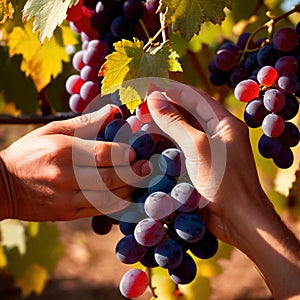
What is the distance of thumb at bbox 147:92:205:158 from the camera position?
3.10 ft

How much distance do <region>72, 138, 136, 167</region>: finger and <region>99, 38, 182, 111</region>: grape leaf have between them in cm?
7

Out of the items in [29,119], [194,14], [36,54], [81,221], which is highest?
[194,14]

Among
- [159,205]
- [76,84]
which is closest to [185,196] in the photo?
[159,205]

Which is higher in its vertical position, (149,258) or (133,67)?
(133,67)

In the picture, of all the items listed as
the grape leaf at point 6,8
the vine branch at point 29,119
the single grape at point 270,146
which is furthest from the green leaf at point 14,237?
the single grape at point 270,146

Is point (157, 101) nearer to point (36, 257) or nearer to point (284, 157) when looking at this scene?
point (284, 157)

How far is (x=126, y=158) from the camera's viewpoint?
3.18 ft

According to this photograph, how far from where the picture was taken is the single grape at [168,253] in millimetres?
926

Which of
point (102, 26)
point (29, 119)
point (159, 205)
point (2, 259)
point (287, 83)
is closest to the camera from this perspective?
point (159, 205)

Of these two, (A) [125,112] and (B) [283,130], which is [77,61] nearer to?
(A) [125,112]

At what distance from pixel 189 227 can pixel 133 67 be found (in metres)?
0.24

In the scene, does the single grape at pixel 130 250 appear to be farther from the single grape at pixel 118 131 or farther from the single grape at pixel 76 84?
the single grape at pixel 76 84

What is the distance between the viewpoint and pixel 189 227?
36.3 inches

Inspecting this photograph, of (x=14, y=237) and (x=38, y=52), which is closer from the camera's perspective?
(x=38, y=52)
